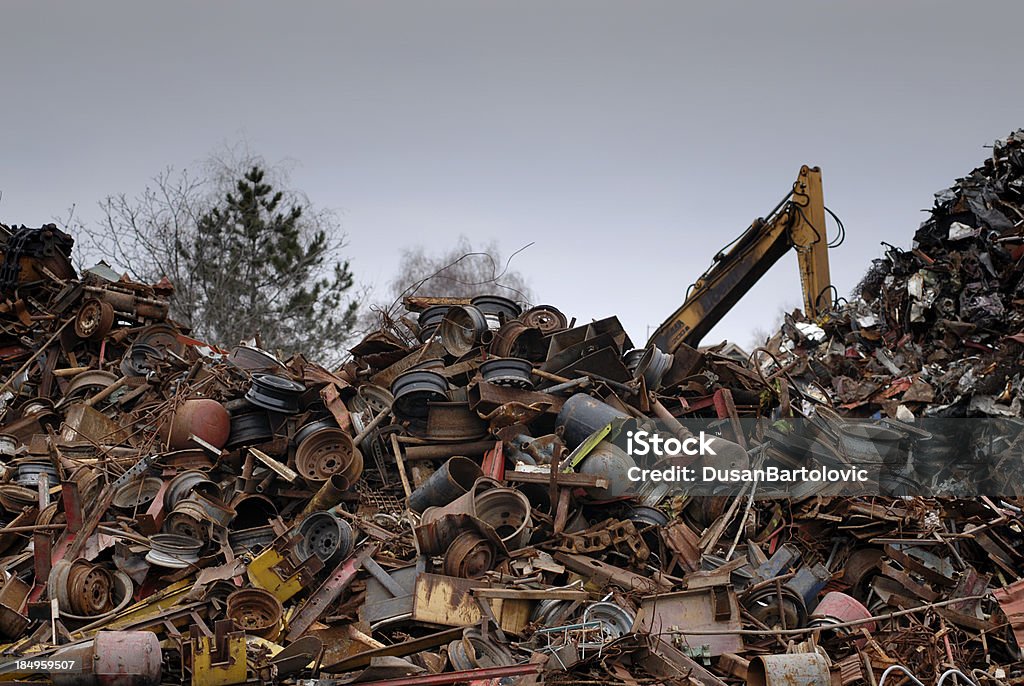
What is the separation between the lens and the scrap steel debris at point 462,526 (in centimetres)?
561

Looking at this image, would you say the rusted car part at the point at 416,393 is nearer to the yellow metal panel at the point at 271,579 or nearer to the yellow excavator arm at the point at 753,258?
the yellow metal panel at the point at 271,579

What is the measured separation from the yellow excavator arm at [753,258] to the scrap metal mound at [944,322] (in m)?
1.61

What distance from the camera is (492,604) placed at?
6.07 metres

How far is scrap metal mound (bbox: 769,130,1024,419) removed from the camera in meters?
11.2

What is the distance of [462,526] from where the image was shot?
6.54m

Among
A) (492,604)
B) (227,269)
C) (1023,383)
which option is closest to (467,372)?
(492,604)

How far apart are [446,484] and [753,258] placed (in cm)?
895

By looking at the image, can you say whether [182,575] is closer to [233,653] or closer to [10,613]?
[10,613]

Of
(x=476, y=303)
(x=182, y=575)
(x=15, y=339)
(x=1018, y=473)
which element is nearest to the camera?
(x=182, y=575)

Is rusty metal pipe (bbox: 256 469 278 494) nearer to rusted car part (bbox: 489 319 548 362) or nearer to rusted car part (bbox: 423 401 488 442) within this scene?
rusted car part (bbox: 423 401 488 442)

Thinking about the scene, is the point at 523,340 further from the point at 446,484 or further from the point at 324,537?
the point at 324,537

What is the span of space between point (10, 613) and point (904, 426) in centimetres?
827

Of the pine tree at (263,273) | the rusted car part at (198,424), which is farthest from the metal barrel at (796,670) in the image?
the pine tree at (263,273)

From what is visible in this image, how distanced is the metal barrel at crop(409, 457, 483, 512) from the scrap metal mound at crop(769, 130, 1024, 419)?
246 inches
